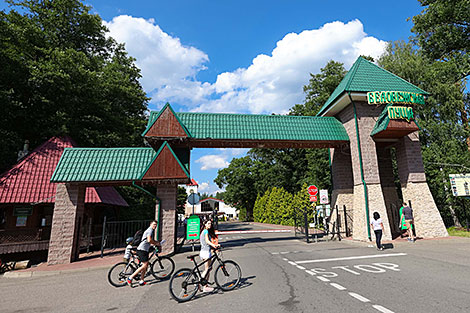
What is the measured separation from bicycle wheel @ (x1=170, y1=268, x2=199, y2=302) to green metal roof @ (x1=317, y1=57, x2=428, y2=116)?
13.3 m

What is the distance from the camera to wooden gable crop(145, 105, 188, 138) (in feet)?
42.5

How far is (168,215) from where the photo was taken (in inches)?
499

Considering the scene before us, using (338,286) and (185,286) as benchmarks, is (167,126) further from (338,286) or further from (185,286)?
(338,286)

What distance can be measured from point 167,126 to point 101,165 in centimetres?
390

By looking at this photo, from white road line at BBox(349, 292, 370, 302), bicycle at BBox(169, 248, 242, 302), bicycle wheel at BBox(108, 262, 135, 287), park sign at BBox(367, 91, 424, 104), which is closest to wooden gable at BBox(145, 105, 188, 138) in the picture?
bicycle wheel at BBox(108, 262, 135, 287)

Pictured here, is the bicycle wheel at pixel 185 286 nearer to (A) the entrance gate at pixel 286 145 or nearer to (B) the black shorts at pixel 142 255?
(B) the black shorts at pixel 142 255

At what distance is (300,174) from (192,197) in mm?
26015

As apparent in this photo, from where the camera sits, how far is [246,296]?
5660 millimetres

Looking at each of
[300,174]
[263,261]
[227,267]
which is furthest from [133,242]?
[300,174]

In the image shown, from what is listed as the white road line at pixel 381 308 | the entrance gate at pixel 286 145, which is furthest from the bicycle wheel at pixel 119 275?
the white road line at pixel 381 308

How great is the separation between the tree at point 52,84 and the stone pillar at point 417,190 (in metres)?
20.8

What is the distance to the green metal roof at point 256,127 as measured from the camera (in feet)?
46.8

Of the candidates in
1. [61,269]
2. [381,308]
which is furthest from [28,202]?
[381,308]

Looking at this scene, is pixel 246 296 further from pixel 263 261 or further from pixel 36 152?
pixel 36 152
